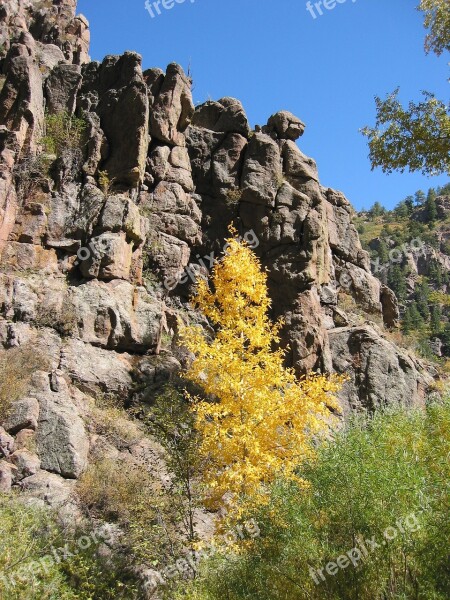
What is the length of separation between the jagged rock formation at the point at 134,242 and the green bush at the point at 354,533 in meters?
5.38

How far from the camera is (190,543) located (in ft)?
28.2

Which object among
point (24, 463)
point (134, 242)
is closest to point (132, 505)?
point (24, 463)

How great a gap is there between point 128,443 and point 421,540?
9235 millimetres

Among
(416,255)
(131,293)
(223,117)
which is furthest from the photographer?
(416,255)

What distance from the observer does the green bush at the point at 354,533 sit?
19.6ft

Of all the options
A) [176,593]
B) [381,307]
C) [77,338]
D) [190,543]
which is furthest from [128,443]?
[381,307]

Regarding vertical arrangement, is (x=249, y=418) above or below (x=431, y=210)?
below

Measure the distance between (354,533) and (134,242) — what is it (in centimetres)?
1432

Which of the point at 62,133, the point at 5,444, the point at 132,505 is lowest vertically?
the point at 132,505

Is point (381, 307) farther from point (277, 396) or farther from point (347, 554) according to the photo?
point (347, 554)

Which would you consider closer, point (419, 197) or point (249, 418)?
point (249, 418)

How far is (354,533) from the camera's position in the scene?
263 inches

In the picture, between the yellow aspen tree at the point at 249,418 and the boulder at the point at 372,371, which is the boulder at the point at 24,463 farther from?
the boulder at the point at 372,371

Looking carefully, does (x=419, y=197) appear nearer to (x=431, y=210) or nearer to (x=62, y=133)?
(x=431, y=210)
